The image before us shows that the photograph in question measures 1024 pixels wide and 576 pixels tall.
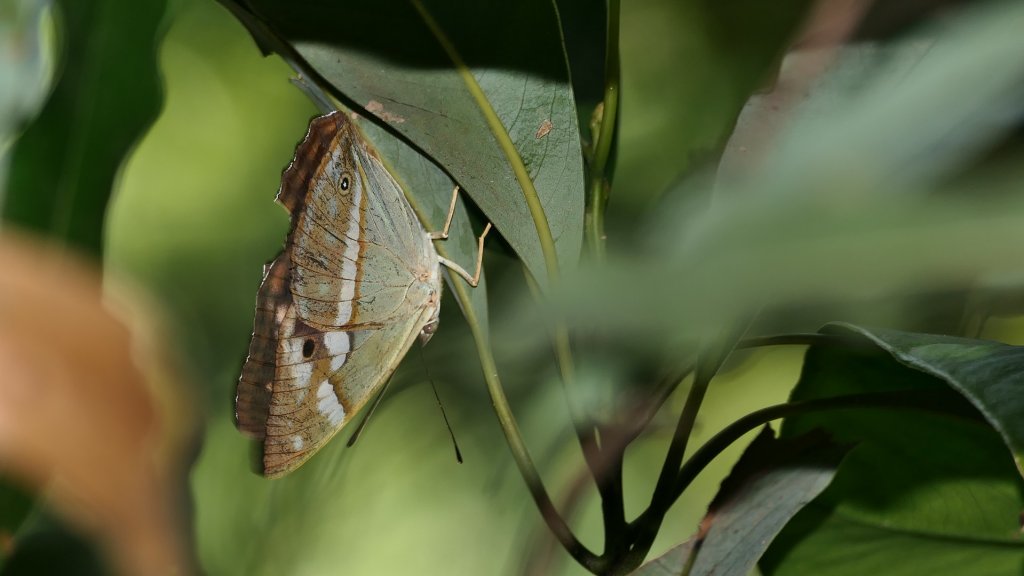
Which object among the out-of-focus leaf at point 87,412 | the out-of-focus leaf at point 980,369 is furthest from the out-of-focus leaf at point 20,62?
the out-of-focus leaf at point 980,369

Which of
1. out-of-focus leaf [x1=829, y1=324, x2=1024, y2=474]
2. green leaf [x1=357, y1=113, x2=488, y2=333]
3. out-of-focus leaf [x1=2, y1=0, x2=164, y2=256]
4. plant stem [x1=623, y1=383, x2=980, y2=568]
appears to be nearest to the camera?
out-of-focus leaf [x1=829, y1=324, x2=1024, y2=474]

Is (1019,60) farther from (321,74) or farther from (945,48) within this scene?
(321,74)

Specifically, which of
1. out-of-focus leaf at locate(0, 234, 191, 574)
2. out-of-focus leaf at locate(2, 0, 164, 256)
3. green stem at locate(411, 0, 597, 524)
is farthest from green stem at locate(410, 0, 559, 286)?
out-of-focus leaf at locate(0, 234, 191, 574)

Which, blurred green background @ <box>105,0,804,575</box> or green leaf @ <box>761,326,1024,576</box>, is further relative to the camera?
blurred green background @ <box>105,0,804,575</box>

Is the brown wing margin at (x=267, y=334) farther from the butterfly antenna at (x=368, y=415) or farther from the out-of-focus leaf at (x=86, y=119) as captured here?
the out-of-focus leaf at (x=86, y=119)

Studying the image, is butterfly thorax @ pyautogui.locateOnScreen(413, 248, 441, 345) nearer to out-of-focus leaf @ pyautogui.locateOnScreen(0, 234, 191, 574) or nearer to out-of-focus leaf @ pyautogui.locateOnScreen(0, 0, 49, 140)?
out-of-focus leaf @ pyautogui.locateOnScreen(0, 234, 191, 574)

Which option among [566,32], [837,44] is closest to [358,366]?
[566,32]
